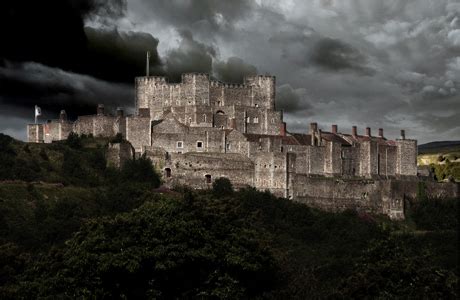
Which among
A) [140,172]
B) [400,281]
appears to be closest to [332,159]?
[140,172]

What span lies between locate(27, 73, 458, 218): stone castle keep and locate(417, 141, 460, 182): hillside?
1809cm

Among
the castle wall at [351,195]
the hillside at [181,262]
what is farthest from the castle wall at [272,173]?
the hillside at [181,262]

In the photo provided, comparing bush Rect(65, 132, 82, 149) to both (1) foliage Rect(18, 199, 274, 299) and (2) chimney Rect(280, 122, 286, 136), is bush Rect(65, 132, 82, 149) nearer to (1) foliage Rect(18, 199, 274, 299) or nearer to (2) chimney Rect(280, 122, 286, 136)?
(2) chimney Rect(280, 122, 286, 136)

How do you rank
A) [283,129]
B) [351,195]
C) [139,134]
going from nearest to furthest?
[139,134] → [351,195] → [283,129]

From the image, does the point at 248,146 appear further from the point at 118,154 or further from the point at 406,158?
the point at 406,158

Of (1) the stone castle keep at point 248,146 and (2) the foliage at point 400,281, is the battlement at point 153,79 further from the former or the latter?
(2) the foliage at point 400,281

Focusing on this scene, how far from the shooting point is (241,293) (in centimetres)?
3650

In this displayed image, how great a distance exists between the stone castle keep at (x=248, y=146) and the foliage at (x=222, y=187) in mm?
1107

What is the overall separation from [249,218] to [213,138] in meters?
27.9

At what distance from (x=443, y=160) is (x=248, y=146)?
56824 millimetres

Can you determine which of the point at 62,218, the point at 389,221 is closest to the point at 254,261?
the point at 62,218

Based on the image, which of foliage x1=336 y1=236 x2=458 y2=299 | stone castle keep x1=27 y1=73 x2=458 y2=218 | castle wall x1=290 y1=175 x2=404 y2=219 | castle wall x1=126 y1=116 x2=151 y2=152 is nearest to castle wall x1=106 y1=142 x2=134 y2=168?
stone castle keep x1=27 y1=73 x2=458 y2=218

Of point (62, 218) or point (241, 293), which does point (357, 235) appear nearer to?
point (62, 218)

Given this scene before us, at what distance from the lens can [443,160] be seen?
4850 inches
